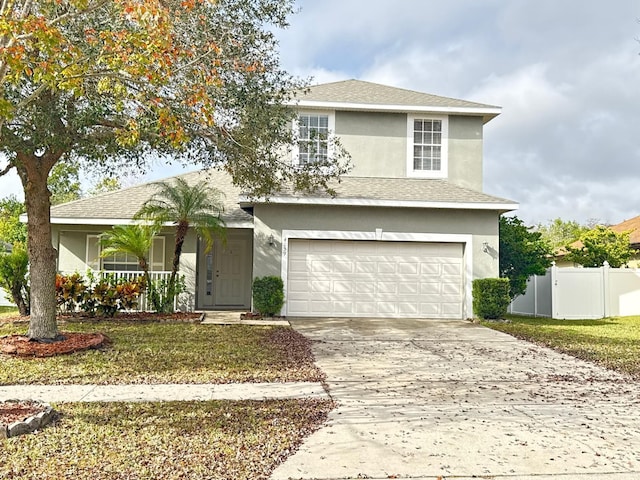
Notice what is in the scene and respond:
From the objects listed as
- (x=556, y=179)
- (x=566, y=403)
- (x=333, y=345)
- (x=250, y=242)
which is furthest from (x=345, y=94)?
(x=556, y=179)

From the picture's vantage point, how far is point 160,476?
4.48 m

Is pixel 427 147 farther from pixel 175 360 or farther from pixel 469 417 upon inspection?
pixel 469 417

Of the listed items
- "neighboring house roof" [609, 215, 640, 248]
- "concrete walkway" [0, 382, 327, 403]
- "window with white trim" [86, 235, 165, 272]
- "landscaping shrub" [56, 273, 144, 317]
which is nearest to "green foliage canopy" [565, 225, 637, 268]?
"neighboring house roof" [609, 215, 640, 248]

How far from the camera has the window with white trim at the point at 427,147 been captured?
56.3ft

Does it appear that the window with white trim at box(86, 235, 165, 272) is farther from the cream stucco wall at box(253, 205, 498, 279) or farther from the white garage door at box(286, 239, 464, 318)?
the white garage door at box(286, 239, 464, 318)

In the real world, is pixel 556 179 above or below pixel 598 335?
above

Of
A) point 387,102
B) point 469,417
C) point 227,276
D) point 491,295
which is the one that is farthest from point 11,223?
point 469,417

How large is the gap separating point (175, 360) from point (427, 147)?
1077cm

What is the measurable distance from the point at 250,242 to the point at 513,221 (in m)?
8.20

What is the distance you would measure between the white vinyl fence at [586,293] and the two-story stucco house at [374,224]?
350cm

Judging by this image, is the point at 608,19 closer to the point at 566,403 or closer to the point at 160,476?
the point at 566,403

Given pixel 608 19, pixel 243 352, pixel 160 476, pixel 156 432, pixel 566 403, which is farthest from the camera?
pixel 608 19

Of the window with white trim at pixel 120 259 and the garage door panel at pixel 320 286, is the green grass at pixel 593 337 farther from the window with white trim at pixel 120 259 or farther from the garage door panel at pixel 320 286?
the window with white trim at pixel 120 259

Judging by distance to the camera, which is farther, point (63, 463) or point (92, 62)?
point (92, 62)
